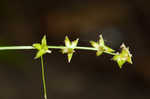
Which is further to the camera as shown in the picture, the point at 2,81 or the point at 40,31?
the point at 40,31

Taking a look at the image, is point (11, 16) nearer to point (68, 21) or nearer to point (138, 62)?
point (68, 21)

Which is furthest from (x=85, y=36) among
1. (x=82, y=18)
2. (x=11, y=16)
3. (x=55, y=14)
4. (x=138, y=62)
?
(x=11, y=16)

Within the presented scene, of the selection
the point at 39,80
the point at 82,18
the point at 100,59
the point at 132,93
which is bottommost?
the point at 132,93

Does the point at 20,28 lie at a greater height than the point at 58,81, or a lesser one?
greater

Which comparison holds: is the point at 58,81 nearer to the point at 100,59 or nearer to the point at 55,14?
the point at 100,59

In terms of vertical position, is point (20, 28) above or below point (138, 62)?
above

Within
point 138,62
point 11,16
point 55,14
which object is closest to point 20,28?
point 11,16
